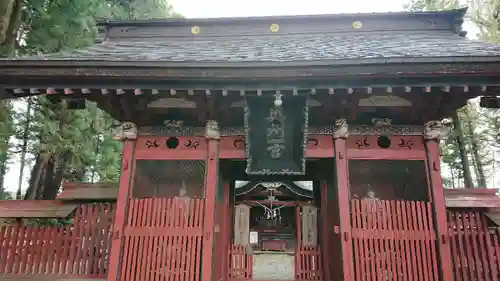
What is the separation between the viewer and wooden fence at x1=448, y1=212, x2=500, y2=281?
524 cm

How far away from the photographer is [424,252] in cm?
521

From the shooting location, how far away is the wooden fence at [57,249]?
18.4 ft

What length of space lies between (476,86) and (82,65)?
18.8ft

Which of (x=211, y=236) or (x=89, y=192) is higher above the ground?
(x=89, y=192)

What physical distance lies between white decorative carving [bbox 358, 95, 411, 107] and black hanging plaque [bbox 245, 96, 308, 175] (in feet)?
3.90

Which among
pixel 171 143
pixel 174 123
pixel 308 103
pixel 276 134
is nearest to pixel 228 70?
pixel 276 134

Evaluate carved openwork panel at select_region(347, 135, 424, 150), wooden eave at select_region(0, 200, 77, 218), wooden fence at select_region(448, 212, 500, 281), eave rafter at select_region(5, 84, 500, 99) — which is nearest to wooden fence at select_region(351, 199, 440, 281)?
wooden fence at select_region(448, 212, 500, 281)

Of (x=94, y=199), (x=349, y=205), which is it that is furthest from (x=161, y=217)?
(x=349, y=205)

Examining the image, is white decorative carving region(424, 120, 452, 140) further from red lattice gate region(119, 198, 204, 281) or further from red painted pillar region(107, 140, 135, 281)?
red painted pillar region(107, 140, 135, 281)

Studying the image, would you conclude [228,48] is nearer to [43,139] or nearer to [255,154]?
[255,154]

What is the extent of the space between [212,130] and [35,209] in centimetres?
367

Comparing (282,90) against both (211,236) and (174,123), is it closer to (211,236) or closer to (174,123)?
(174,123)

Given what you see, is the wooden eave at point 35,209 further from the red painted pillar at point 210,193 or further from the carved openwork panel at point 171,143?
the red painted pillar at point 210,193

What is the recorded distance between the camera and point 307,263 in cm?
812
